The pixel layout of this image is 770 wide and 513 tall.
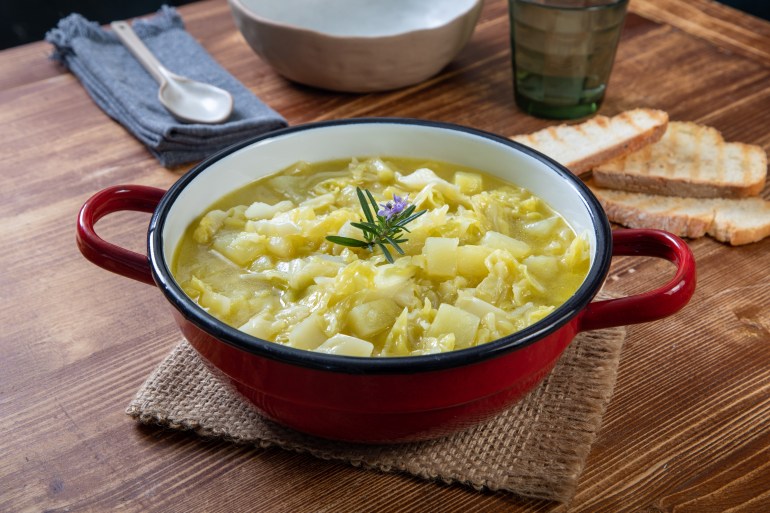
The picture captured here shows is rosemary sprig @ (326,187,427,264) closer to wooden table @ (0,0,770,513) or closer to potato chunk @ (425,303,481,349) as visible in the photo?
potato chunk @ (425,303,481,349)

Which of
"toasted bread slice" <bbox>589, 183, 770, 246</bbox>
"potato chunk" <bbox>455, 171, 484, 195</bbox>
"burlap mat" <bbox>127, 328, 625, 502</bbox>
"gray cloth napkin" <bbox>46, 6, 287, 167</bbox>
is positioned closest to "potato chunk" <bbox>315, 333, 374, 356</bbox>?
"burlap mat" <bbox>127, 328, 625, 502</bbox>

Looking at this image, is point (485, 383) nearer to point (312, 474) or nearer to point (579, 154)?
point (312, 474)

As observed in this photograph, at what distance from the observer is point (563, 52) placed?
10.1 ft

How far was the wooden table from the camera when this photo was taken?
1697 millimetres

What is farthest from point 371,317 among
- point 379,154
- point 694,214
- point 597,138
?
point 597,138

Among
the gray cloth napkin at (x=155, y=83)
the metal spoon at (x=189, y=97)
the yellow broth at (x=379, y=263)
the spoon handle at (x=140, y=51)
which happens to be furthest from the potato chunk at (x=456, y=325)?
the spoon handle at (x=140, y=51)

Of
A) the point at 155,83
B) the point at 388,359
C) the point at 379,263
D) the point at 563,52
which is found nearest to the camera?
the point at 388,359

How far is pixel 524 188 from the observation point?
7.25 ft

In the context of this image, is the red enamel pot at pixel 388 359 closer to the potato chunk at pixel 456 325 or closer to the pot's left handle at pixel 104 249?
the pot's left handle at pixel 104 249

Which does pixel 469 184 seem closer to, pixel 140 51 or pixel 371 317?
pixel 371 317

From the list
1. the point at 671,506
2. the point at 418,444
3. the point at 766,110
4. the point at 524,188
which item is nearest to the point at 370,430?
the point at 418,444

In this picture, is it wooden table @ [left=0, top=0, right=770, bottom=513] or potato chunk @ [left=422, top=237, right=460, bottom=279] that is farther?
potato chunk @ [left=422, top=237, right=460, bottom=279]

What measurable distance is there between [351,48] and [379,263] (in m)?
1.46

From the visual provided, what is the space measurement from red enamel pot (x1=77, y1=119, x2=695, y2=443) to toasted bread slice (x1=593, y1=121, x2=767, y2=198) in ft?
2.80
